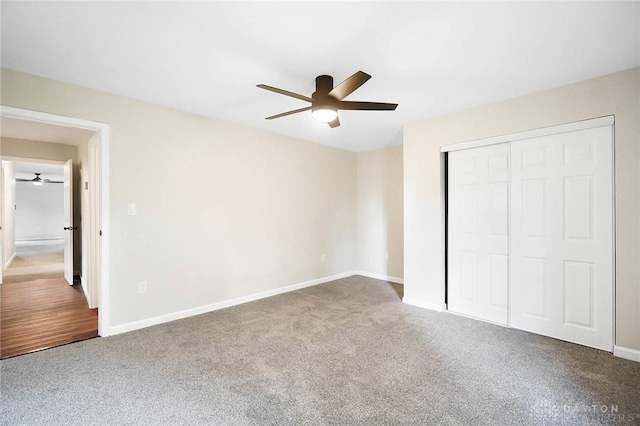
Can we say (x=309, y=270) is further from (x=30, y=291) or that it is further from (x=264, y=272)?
(x=30, y=291)

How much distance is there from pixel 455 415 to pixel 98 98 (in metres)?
3.97

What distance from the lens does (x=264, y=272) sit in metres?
4.21

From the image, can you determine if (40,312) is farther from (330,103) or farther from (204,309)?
(330,103)

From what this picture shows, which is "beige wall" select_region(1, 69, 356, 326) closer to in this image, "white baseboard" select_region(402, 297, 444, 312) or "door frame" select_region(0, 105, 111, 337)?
"door frame" select_region(0, 105, 111, 337)

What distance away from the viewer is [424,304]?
370 cm

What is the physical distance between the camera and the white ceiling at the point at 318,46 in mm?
1697

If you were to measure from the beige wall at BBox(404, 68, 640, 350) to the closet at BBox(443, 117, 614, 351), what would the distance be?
8 cm

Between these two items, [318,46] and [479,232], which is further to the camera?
[479,232]

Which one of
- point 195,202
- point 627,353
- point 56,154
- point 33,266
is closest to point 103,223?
point 195,202

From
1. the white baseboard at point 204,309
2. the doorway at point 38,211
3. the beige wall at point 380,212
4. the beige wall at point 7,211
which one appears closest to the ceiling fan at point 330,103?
the white baseboard at point 204,309

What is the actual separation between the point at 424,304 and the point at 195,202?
10.4 feet

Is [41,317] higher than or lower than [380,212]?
lower

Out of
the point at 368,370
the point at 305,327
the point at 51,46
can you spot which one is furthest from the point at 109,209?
the point at 368,370

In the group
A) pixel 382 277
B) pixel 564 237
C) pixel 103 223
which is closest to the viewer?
pixel 564 237
